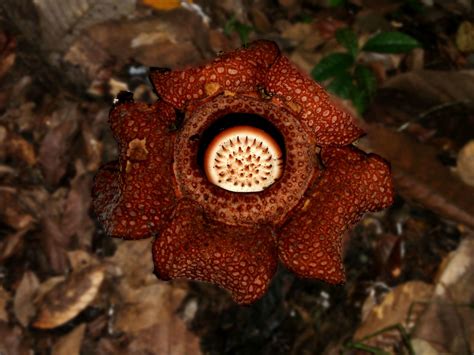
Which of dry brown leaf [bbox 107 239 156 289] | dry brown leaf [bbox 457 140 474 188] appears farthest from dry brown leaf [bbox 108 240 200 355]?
dry brown leaf [bbox 457 140 474 188]

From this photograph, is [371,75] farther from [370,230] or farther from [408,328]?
[408,328]

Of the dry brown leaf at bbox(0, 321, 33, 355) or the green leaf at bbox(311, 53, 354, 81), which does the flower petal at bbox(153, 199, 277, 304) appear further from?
the green leaf at bbox(311, 53, 354, 81)

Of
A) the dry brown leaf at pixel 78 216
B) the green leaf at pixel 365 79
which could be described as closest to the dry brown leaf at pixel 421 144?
the green leaf at pixel 365 79

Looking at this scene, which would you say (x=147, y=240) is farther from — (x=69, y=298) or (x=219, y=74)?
(x=219, y=74)

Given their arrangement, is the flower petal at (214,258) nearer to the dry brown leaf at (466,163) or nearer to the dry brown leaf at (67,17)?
the dry brown leaf at (67,17)

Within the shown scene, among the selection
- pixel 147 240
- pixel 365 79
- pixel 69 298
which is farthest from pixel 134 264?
pixel 365 79

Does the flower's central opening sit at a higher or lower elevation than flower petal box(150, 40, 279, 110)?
lower
